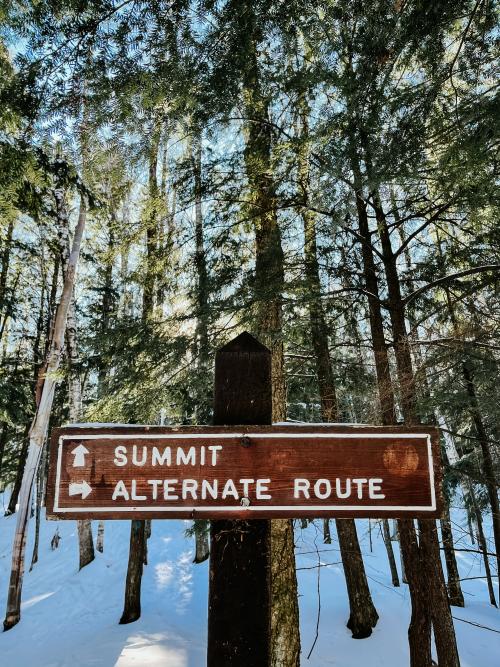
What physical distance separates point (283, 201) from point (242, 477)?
18.0 ft

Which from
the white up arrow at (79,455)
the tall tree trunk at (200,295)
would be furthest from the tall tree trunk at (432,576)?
the white up arrow at (79,455)

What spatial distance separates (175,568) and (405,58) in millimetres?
15182

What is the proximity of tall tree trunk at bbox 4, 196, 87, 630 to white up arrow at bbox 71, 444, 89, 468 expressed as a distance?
8812 millimetres

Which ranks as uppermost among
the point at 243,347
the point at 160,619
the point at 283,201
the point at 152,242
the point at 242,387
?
the point at 283,201

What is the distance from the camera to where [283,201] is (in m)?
6.51

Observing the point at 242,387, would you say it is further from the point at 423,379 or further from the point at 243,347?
the point at 423,379

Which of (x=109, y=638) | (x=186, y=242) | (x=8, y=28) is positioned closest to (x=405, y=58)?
(x=8, y=28)

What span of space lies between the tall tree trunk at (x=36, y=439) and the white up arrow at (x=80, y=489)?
8.83m

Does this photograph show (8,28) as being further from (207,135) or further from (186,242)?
(186,242)

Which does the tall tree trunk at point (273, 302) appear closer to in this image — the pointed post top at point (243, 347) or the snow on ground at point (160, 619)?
the snow on ground at point (160, 619)

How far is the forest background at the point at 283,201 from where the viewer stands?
2.70m

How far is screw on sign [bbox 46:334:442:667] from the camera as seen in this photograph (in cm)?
156

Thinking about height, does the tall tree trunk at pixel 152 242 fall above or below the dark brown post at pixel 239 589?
above

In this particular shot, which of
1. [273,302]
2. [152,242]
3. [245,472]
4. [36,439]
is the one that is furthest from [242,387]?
[36,439]
